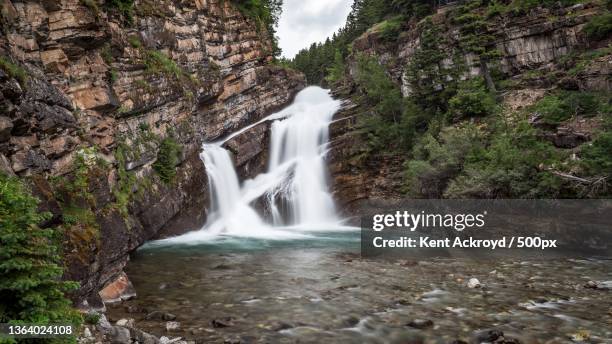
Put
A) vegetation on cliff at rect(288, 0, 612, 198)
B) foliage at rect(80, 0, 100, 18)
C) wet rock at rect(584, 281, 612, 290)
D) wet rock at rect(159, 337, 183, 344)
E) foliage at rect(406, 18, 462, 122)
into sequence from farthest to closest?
foliage at rect(406, 18, 462, 122) < vegetation on cliff at rect(288, 0, 612, 198) < foliage at rect(80, 0, 100, 18) < wet rock at rect(584, 281, 612, 290) < wet rock at rect(159, 337, 183, 344)

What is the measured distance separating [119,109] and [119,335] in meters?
15.1

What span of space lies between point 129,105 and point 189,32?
11.9 m

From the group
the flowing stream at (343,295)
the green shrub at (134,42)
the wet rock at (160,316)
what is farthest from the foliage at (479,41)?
the wet rock at (160,316)

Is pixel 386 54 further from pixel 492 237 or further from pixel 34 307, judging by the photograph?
pixel 34 307

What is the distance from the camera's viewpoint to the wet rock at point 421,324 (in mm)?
9703

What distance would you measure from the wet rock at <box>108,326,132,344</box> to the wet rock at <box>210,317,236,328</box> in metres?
2.44

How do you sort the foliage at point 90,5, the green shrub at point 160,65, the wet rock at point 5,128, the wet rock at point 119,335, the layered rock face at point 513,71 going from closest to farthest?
the wet rock at point 119,335
the wet rock at point 5,128
the foliage at point 90,5
the green shrub at point 160,65
the layered rock face at point 513,71

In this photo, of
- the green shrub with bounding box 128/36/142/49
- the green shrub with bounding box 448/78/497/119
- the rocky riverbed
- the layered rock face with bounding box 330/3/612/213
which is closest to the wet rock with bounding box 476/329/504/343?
the rocky riverbed

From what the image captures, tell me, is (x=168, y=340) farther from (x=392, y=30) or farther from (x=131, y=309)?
(x=392, y=30)

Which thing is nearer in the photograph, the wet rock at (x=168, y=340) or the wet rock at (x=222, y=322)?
the wet rock at (x=168, y=340)

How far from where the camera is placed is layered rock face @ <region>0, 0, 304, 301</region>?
1152 centimetres

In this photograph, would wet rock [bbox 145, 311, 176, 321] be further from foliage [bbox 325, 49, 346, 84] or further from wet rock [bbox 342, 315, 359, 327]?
foliage [bbox 325, 49, 346, 84]

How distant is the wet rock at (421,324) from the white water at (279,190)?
14.5 meters

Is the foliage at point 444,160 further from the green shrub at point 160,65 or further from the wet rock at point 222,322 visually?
the wet rock at point 222,322
